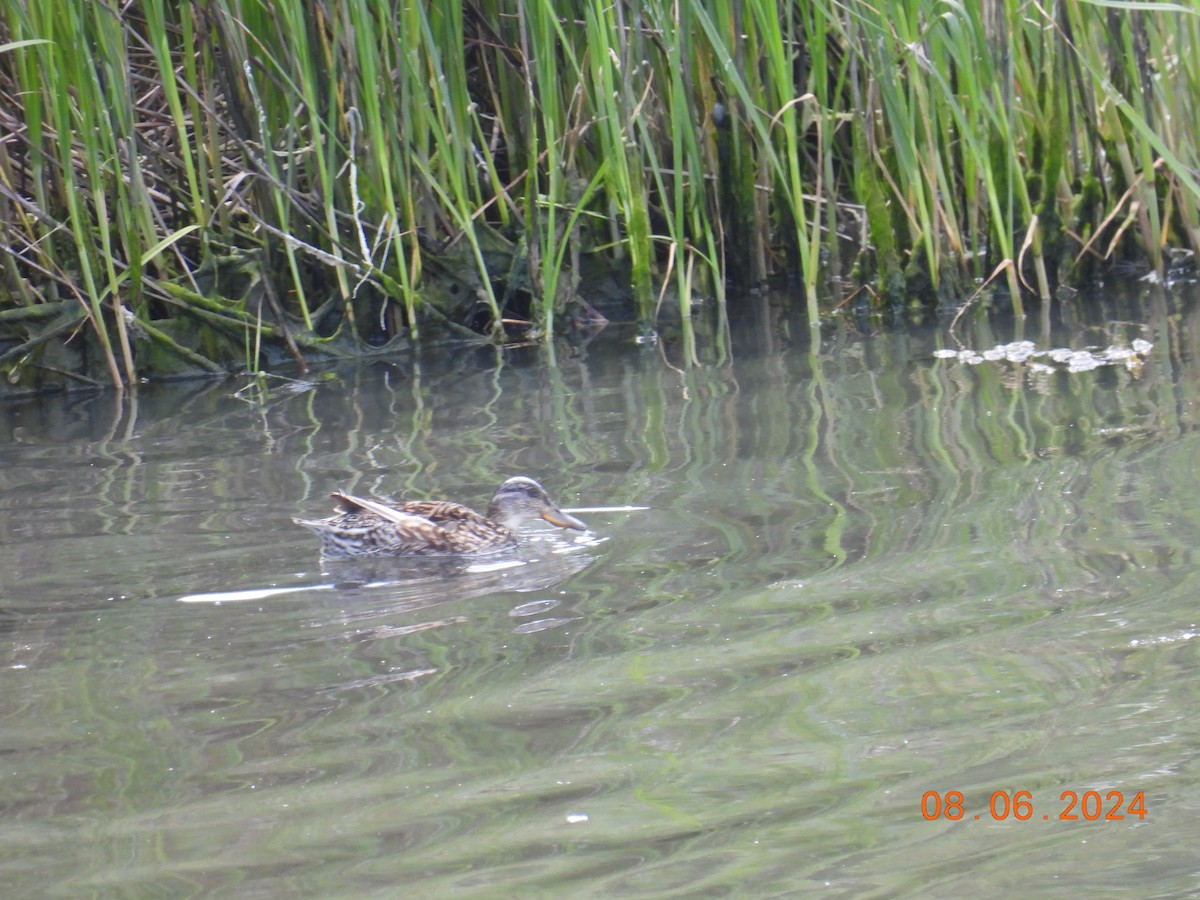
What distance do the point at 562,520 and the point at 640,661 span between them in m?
1.48

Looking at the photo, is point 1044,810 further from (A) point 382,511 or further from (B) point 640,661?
(A) point 382,511

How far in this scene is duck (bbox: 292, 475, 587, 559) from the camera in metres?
4.71

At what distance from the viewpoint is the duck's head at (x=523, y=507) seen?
16.1 feet

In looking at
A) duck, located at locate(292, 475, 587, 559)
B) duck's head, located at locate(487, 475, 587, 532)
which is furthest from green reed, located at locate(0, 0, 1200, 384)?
duck, located at locate(292, 475, 587, 559)

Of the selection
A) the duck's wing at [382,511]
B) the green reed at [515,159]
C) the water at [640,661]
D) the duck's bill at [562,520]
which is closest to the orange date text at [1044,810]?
the water at [640,661]

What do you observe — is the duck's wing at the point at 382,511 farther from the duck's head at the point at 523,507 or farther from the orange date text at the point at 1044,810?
the orange date text at the point at 1044,810

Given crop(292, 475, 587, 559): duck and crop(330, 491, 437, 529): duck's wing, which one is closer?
crop(292, 475, 587, 559): duck

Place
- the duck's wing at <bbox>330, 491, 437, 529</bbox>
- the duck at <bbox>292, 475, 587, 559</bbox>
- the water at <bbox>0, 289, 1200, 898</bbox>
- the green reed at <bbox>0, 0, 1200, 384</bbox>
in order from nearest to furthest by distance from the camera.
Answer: the water at <bbox>0, 289, 1200, 898</bbox> < the duck at <bbox>292, 475, 587, 559</bbox> < the duck's wing at <bbox>330, 491, 437, 529</bbox> < the green reed at <bbox>0, 0, 1200, 384</bbox>

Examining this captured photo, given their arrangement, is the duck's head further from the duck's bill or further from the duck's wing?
the duck's wing

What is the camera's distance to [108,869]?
2479 millimetres

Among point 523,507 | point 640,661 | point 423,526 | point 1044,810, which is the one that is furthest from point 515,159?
point 1044,810

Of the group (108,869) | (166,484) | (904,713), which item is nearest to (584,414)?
(166,484)

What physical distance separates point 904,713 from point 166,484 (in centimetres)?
361

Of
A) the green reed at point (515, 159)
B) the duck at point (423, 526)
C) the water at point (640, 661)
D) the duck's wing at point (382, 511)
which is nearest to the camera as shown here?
the water at point (640, 661)
